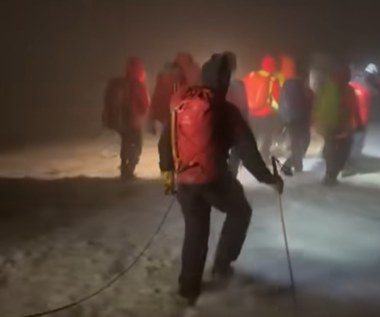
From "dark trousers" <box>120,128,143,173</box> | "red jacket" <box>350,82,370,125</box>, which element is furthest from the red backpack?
"red jacket" <box>350,82,370,125</box>

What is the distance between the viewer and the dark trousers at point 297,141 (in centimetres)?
1201

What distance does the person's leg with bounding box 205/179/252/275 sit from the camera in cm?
607

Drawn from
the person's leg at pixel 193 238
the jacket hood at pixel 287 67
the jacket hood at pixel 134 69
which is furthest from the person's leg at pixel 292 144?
the person's leg at pixel 193 238

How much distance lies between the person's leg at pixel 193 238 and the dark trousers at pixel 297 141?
6.01 m

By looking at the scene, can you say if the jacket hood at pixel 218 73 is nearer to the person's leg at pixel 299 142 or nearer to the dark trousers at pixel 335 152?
the dark trousers at pixel 335 152

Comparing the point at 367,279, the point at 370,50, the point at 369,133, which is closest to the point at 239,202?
the point at 367,279

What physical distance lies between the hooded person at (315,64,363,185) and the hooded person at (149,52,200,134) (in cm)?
200

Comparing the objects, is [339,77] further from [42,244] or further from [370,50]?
[370,50]

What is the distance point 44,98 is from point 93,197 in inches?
493

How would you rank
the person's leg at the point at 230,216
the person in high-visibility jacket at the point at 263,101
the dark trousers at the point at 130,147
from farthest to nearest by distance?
the person in high-visibility jacket at the point at 263,101
the dark trousers at the point at 130,147
the person's leg at the point at 230,216

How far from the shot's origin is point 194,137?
19.4ft

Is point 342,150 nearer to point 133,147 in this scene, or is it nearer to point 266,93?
point 266,93

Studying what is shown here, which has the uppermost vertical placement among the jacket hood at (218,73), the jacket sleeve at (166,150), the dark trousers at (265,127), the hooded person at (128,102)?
the jacket hood at (218,73)

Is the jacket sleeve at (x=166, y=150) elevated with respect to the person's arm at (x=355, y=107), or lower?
elevated
